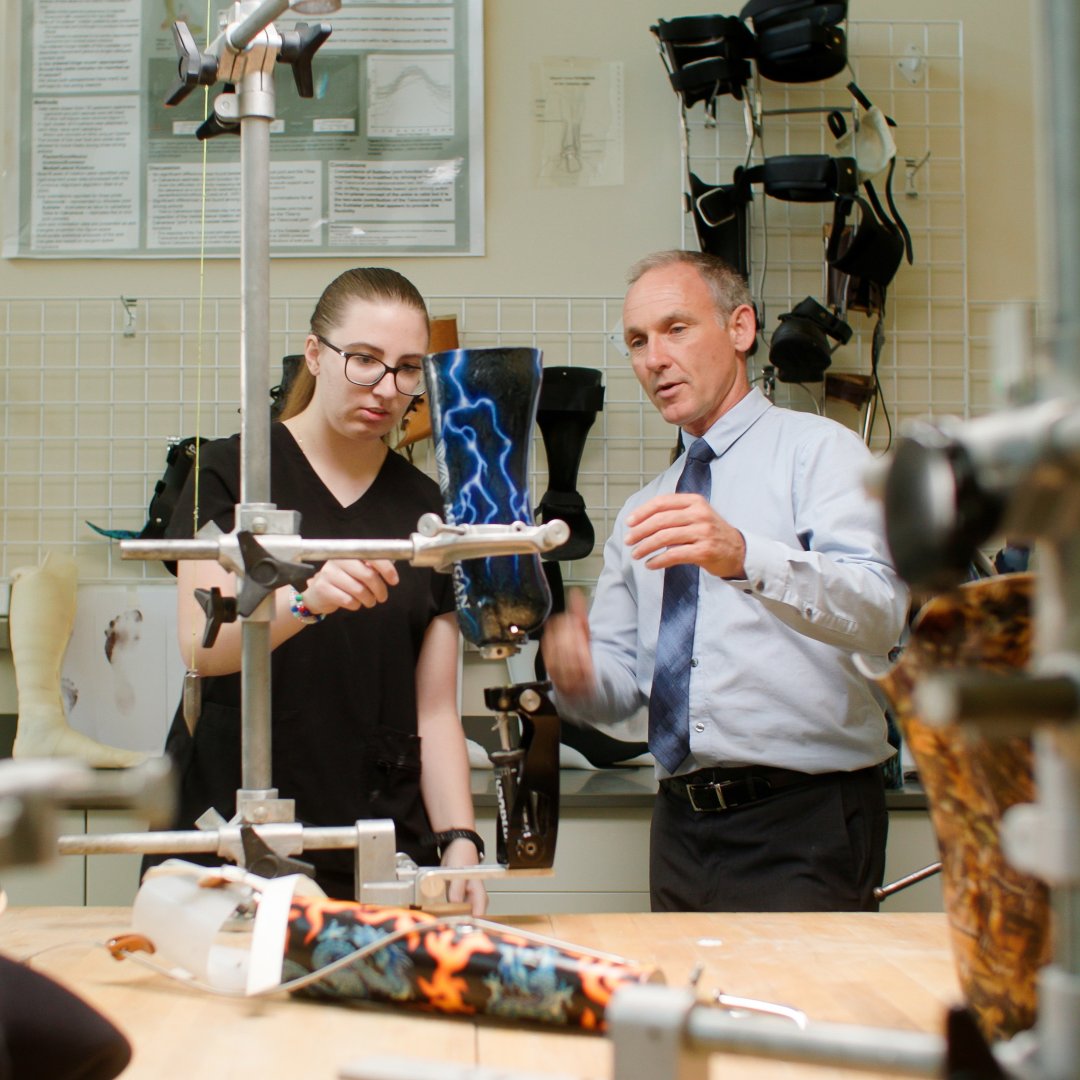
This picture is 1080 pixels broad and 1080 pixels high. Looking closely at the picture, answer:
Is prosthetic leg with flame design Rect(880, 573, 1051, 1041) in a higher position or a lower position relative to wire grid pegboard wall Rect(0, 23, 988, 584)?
lower

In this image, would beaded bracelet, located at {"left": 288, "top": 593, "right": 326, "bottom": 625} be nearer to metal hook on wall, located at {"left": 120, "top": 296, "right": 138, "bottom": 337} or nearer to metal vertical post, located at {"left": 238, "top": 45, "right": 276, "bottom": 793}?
metal vertical post, located at {"left": 238, "top": 45, "right": 276, "bottom": 793}

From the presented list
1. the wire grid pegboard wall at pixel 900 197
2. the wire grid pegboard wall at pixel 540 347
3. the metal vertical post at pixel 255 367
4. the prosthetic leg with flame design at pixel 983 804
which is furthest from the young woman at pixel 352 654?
the wire grid pegboard wall at pixel 900 197

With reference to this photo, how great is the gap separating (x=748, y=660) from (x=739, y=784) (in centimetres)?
16

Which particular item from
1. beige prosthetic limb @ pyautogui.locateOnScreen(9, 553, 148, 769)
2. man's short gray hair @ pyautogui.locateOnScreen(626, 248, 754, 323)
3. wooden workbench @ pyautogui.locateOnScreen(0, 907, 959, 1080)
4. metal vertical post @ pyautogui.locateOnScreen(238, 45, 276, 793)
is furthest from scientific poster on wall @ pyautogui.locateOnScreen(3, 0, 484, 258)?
wooden workbench @ pyautogui.locateOnScreen(0, 907, 959, 1080)

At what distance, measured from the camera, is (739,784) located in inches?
62.6

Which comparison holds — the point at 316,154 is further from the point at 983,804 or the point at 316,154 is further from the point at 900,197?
the point at 983,804

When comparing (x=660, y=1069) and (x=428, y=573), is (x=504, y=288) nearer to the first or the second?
(x=428, y=573)

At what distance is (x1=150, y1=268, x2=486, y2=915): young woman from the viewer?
140 cm

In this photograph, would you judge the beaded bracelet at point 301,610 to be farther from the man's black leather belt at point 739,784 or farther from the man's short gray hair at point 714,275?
the man's short gray hair at point 714,275

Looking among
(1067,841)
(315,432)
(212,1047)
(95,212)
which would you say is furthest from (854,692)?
(95,212)

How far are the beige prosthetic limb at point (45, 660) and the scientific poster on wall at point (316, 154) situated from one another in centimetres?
72

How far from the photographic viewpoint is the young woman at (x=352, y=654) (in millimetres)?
1399

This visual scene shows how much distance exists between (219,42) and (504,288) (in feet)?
5.03

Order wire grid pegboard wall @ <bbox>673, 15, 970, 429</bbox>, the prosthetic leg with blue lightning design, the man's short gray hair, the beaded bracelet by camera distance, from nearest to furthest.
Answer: the prosthetic leg with blue lightning design < the beaded bracelet < the man's short gray hair < wire grid pegboard wall @ <bbox>673, 15, 970, 429</bbox>
